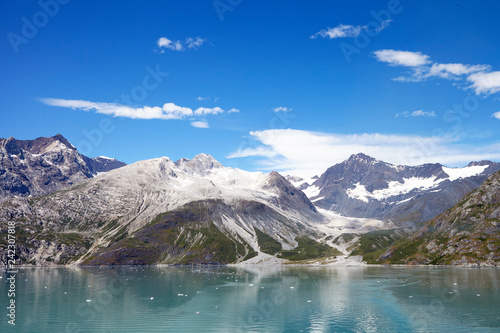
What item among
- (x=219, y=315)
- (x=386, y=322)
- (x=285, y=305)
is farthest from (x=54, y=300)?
(x=386, y=322)

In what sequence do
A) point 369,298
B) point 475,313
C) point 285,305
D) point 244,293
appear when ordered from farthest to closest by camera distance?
point 244,293, point 369,298, point 285,305, point 475,313

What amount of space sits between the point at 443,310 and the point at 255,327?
52.2 metres

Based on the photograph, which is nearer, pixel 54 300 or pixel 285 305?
pixel 285 305

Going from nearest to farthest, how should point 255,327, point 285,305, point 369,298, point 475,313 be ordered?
point 255,327 → point 475,313 → point 285,305 → point 369,298

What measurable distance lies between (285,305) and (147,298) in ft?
162

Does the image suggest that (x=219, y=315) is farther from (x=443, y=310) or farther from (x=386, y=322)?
(x=443, y=310)

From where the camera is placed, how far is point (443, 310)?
331 feet

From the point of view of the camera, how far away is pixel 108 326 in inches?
3398

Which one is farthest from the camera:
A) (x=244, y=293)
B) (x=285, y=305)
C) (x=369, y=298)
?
(x=244, y=293)

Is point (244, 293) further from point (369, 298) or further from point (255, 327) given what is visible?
point (255, 327)

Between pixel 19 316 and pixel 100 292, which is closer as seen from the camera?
pixel 19 316

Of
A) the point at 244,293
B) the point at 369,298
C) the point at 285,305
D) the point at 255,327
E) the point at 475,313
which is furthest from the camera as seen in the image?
the point at 244,293

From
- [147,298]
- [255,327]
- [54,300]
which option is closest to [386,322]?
[255,327]

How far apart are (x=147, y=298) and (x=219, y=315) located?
42.6 m
